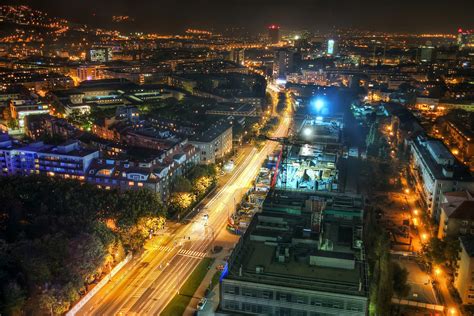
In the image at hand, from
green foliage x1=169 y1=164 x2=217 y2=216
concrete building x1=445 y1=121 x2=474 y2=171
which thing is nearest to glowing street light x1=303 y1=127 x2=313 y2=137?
green foliage x1=169 y1=164 x2=217 y2=216

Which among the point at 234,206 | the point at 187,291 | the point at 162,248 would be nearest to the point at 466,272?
the point at 187,291

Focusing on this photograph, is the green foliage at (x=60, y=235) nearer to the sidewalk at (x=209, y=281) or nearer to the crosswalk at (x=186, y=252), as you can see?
the crosswalk at (x=186, y=252)

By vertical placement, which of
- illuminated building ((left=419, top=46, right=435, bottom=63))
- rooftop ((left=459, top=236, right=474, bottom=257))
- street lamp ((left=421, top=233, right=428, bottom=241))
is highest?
illuminated building ((left=419, top=46, right=435, bottom=63))

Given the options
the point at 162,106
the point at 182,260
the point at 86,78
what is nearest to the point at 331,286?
the point at 182,260

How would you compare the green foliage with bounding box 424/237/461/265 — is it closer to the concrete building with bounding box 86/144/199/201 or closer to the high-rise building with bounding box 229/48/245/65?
the concrete building with bounding box 86/144/199/201

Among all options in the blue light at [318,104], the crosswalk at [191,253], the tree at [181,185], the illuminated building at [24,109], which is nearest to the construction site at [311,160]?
the tree at [181,185]

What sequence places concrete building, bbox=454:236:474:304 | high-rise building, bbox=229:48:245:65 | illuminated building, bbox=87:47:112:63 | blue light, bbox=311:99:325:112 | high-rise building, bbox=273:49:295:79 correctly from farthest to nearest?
1. high-rise building, bbox=229:48:245:65
2. illuminated building, bbox=87:47:112:63
3. high-rise building, bbox=273:49:295:79
4. blue light, bbox=311:99:325:112
5. concrete building, bbox=454:236:474:304
